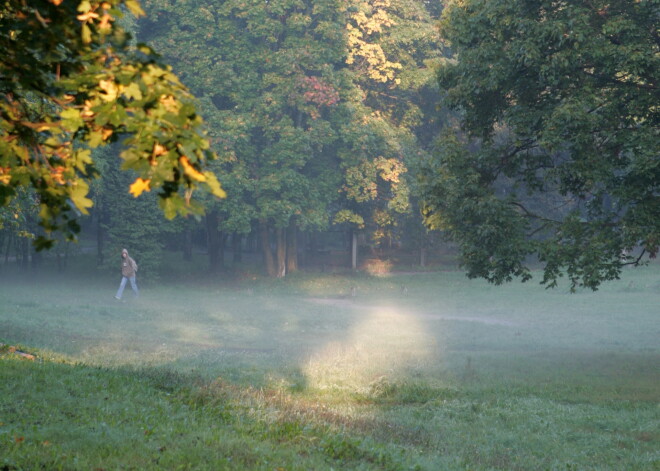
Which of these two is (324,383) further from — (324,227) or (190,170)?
(324,227)

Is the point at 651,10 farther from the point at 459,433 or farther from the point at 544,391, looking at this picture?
the point at 459,433

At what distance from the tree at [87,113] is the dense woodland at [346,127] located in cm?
1

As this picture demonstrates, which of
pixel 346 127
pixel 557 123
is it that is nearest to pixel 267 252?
pixel 346 127

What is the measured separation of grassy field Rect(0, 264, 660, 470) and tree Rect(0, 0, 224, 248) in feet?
10.9

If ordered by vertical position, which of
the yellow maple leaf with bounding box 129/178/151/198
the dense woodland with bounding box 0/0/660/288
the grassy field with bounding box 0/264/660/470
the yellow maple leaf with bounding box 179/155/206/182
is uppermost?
the dense woodland with bounding box 0/0/660/288

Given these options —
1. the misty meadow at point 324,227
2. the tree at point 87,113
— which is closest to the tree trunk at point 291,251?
the misty meadow at point 324,227

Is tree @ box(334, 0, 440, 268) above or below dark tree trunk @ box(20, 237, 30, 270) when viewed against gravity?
above

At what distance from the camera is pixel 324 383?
14.5m

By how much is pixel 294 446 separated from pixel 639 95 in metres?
10.7

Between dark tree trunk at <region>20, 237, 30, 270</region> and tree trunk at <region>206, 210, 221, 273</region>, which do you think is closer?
dark tree trunk at <region>20, 237, 30, 270</region>

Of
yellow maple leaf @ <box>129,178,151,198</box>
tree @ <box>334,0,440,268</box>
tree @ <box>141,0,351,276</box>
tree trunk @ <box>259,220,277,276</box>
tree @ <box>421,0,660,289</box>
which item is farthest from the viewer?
tree trunk @ <box>259,220,277,276</box>

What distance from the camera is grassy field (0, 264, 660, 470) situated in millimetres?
7898

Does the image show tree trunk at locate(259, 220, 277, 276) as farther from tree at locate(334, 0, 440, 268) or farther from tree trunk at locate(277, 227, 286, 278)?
tree at locate(334, 0, 440, 268)

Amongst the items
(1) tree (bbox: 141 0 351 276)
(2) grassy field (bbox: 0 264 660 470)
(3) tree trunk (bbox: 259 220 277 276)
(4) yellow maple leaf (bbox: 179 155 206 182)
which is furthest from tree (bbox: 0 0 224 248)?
(3) tree trunk (bbox: 259 220 277 276)
